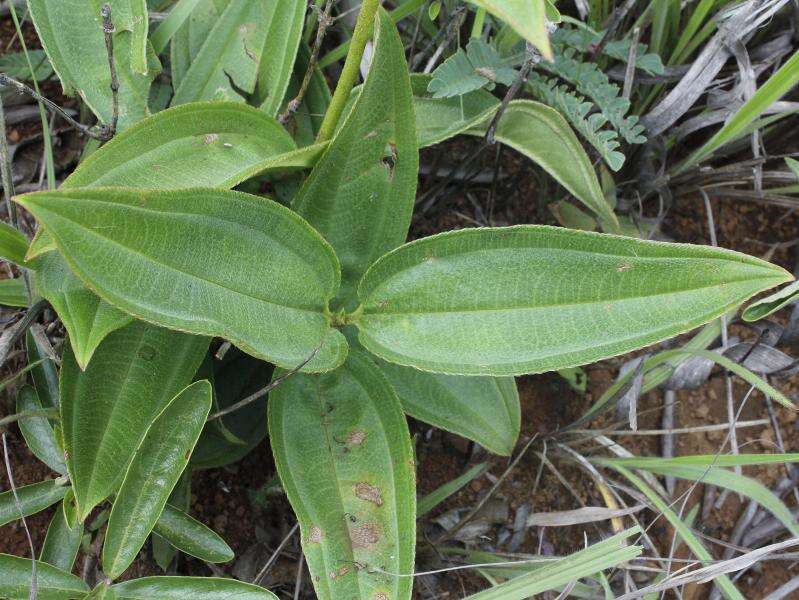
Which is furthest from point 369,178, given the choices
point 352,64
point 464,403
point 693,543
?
point 693,543

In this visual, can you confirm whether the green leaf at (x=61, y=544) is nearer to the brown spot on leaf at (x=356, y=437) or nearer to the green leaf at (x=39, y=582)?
the green leaf at (x=39, y=582)

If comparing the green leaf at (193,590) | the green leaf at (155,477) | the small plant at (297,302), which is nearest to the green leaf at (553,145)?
the small plant at (297,302)

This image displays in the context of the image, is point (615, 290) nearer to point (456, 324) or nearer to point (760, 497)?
point (456, 324)

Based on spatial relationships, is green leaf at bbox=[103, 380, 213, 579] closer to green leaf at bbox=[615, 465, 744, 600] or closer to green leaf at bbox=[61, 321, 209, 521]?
green leaf at bbox=[61, 321, 209, 521]

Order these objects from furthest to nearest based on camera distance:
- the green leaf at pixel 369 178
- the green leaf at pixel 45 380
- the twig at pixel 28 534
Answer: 1. the green leaf at pixel 45 380
2. the green leaf at pixel 369 178
3. the twig at pixel 28 534

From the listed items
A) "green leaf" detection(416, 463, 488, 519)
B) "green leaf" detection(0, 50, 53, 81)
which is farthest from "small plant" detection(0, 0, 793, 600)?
"green leaf" detection(0, 50, 53, 81)

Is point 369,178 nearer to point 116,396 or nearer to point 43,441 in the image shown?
point 116,396
